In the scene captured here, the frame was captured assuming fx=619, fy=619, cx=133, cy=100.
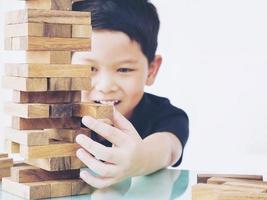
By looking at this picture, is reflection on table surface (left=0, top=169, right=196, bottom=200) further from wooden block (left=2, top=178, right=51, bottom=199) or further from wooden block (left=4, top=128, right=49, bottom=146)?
wooden block (left=4, top=128, right=49, bottom=146)

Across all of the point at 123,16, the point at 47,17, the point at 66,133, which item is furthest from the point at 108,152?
the point at 123,16

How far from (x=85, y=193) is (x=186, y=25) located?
1.19 m

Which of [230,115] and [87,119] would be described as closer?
[87,119]

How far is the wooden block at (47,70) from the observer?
4.41 feet

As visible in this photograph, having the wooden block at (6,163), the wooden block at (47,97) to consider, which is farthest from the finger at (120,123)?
the wooden block at (6,163)

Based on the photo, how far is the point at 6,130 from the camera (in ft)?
4.81

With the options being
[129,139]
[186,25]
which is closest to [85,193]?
[129,139]

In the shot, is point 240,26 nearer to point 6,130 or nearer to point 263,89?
point 263,89

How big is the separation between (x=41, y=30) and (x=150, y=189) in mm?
464

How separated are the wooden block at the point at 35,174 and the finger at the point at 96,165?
0.25 feet

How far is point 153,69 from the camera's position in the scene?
2.45 m

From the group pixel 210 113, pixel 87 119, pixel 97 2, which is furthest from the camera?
pixel 210 113

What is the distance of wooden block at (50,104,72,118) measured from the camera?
1.38 meters

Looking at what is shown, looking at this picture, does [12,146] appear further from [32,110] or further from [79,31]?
[79,31]
